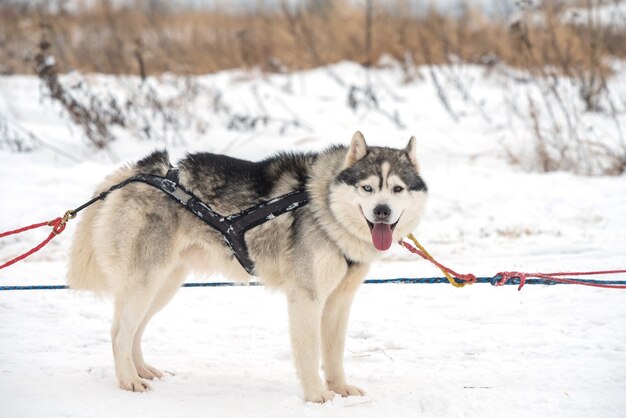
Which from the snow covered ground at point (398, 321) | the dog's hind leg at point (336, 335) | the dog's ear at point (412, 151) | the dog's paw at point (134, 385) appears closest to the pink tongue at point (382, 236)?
the dog's hind leg at point (336, 335)

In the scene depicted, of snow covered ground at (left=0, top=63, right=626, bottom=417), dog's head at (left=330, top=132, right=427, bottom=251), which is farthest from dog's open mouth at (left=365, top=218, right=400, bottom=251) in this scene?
snow covered ground at (left=0, top=63, right=626, bottom=417)

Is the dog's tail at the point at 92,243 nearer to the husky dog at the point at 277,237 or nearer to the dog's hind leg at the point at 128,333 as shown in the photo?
the husky dog at the point at 277,237

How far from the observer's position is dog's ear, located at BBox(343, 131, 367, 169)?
338cm

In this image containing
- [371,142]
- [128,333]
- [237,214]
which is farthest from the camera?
[371,142]

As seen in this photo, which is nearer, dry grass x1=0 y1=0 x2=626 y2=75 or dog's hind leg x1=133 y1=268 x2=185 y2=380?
dog's hind leg x1=133 y1=268 x2=185 y2=380

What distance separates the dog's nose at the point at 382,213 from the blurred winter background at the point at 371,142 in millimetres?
925

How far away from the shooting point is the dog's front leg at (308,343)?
10.7ft

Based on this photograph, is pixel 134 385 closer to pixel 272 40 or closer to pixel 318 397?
pixel 318 397

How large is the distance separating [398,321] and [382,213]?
155 centimetres

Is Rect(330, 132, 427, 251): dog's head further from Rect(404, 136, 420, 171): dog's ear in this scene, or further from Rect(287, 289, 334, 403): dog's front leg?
Rect(287, 289, 334, 403): dog's front leg

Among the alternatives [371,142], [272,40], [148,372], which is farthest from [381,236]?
[272,40]

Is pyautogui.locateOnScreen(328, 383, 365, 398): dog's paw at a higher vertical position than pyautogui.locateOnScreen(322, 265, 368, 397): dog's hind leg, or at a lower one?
lower

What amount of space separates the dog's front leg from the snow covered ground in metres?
0.12

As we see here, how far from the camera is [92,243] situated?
11.7 feet
